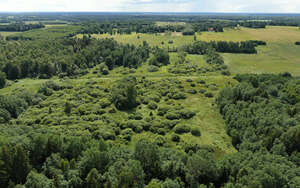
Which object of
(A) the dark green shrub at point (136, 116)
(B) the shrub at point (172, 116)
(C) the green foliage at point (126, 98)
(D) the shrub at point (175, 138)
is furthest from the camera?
(C) the green foliage at point (126, 98)

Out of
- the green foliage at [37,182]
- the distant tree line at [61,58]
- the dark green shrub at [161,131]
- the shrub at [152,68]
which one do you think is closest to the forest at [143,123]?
the green foliage at [37,182]

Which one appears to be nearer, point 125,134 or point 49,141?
point 49,141

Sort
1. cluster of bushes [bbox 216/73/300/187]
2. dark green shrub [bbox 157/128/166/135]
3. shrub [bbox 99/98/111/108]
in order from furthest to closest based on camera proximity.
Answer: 1. shrub [bbox 99/98/111/108]
2. dark green shrub [bbox 157/128/166/135]
3. cluster of bushes [bbox 216/73/300/187]

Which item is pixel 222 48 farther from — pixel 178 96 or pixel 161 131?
pixel 161 131

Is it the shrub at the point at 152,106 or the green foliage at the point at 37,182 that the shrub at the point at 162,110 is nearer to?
the shrub at the point at 152,106

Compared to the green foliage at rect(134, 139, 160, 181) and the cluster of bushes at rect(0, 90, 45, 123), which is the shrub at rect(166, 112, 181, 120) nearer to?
the green foliage at rect(134, 139, 160, 181)

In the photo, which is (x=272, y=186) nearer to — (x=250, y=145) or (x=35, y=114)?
(x=250, y=145)

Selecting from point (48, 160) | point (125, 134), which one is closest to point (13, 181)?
point (48, 160)

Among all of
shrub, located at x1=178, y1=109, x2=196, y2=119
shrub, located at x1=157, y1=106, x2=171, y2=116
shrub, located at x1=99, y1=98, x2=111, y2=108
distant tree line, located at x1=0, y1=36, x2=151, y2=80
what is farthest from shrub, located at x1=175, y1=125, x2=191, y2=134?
distant tree line, located at x1=0, y1=36, x2=151, y2=80
